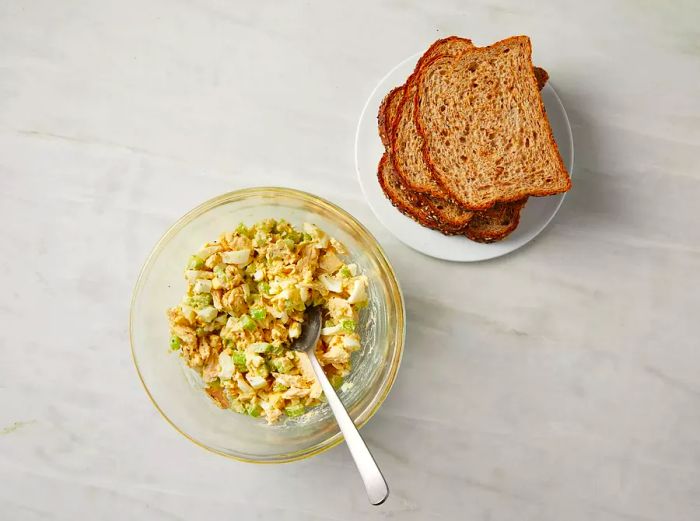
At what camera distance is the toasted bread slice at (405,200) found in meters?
1.96

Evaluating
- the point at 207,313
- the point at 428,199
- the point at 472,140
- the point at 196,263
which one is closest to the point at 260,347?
the point at 207,313

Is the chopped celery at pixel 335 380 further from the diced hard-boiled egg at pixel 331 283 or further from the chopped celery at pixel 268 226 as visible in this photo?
the chopped celery at pixel 268 226

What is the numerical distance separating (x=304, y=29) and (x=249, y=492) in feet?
5.27

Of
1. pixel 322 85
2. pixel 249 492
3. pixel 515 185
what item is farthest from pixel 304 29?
pixel 249 492

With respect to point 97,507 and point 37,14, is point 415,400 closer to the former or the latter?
point 97,507

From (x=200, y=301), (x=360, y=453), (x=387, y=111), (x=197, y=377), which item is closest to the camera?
(x=360, y=453)

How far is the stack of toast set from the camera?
1931 mm

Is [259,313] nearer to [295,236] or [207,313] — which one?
[207,313]

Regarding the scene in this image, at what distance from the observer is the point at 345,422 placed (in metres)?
1.65

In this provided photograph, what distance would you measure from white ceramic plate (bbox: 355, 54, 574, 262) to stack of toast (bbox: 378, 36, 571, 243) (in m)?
0.05

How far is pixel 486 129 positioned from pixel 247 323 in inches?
38.5

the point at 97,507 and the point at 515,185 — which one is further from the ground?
the point at 515,185

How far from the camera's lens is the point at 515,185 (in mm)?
1938

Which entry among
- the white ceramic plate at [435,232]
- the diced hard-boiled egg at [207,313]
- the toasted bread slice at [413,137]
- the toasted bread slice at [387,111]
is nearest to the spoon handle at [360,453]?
the diced hard-boiled egg at [207,313]
